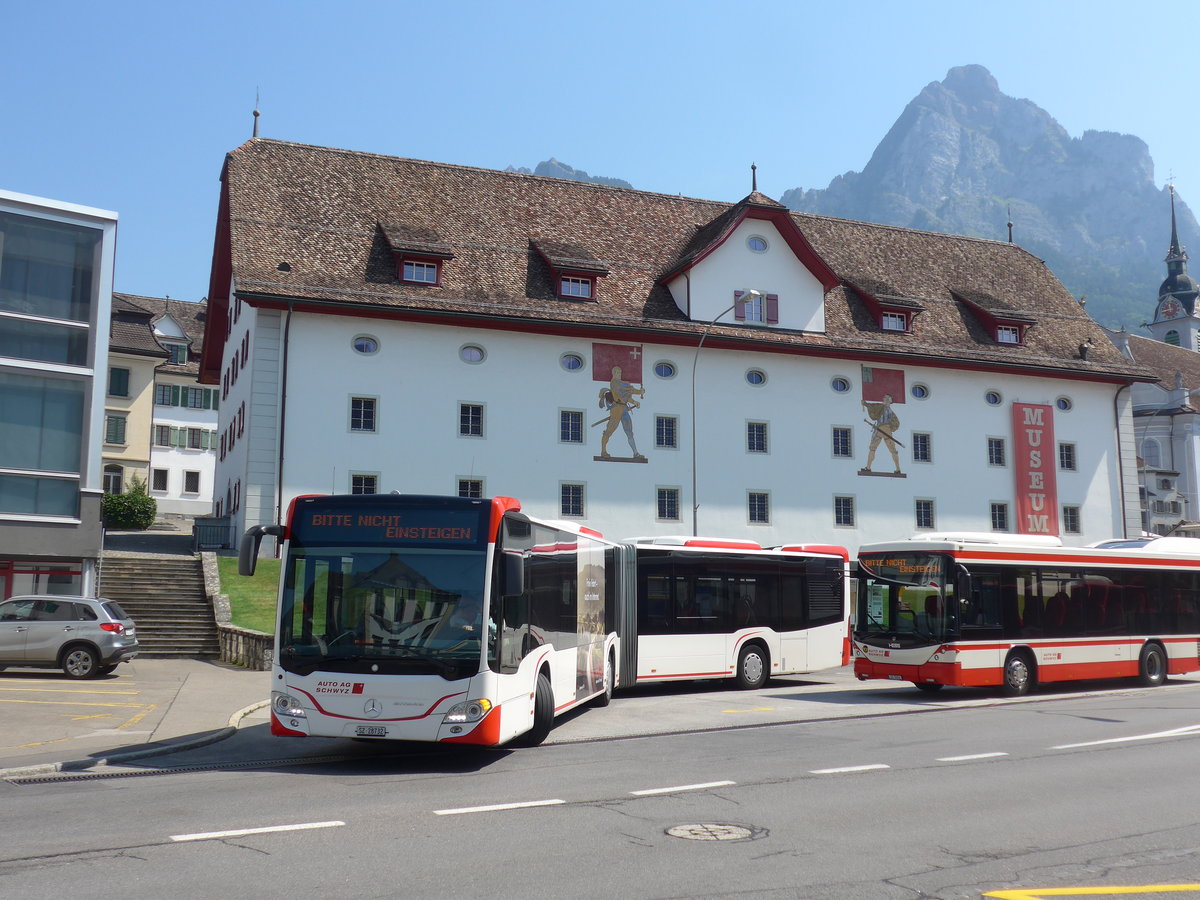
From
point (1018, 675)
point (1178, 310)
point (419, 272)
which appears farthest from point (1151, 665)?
point (1178, 310)

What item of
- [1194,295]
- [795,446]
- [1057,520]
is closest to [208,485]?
[795,446]

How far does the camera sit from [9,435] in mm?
27984

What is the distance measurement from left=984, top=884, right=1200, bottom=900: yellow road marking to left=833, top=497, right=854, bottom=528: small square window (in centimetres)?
3549

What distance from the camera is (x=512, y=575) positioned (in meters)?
12.8

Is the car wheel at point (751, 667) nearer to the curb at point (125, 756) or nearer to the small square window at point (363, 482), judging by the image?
the curb at point (125, 756)

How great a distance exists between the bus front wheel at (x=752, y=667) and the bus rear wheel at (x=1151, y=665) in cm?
801

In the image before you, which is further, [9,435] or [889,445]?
[889,445]

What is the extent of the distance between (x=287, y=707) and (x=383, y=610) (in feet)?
4.82

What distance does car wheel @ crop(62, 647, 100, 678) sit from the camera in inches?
905

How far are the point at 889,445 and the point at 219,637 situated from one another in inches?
999

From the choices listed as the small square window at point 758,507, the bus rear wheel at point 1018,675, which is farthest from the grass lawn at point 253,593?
the small square window at point 758,507

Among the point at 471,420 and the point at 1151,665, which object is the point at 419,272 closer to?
the point at 471,420

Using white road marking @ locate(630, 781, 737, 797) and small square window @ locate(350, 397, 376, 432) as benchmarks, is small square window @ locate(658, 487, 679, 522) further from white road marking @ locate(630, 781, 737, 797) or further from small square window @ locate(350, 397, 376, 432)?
white road marking @ locate(630, 781, 737, 797)

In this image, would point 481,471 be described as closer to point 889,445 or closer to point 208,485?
point 889,445
